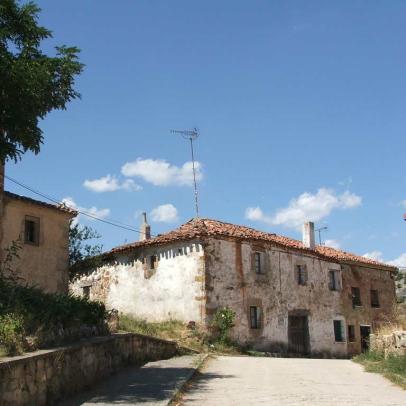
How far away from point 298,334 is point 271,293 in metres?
3.11

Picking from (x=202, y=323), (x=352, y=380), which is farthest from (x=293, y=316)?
(x=352, y=380)

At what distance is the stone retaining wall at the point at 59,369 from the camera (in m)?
6.94

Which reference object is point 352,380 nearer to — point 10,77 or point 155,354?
point 155,354

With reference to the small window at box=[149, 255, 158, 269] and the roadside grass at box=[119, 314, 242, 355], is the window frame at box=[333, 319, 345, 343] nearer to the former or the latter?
the roadside grass at box=[119, 314, 242, 355]

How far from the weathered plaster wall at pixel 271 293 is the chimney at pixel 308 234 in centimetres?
149

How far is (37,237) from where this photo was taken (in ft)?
68.0

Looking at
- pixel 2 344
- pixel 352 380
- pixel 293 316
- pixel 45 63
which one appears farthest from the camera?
pixel 293 316

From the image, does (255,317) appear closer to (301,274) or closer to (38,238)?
(301,274)

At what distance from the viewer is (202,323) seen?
74.5 feet

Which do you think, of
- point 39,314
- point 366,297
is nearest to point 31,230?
point 39,314

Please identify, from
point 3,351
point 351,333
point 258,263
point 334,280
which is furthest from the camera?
point 351,333

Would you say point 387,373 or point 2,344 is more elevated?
point 2,344

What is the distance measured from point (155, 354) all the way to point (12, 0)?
10.3 metres

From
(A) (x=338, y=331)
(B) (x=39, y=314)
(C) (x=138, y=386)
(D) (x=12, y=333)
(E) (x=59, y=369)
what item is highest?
(B) (x=39, y=314)
